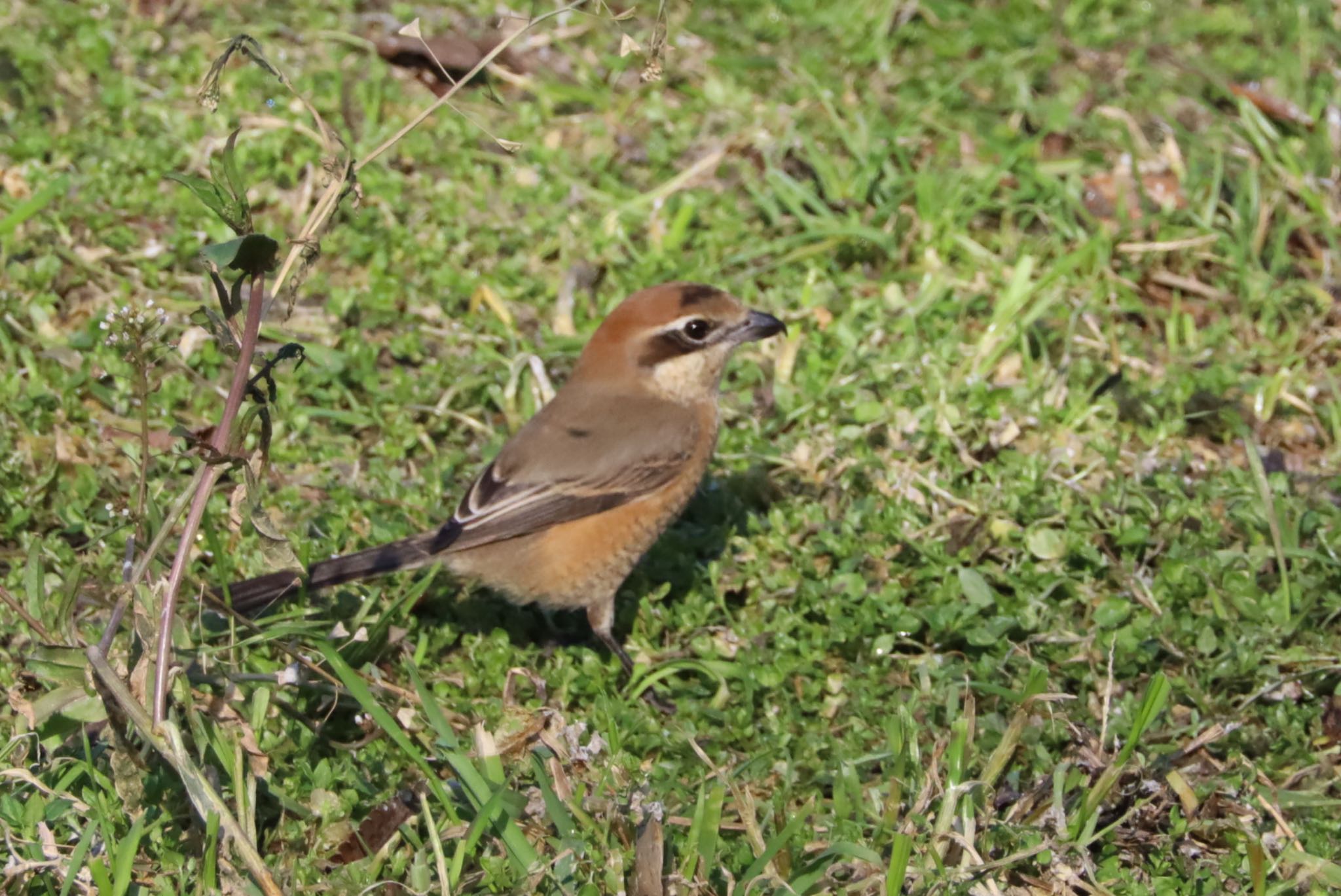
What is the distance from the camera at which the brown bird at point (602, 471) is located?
5.12 meters

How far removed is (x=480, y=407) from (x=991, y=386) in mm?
2233

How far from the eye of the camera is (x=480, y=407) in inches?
245

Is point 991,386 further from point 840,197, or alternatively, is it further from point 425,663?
point 425,663

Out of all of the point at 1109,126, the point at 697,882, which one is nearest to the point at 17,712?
the point at 697,882

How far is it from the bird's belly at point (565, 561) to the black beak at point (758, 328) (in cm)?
87

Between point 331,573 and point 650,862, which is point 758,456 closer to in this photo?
point 331,573

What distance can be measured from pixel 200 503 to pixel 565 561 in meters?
1.92

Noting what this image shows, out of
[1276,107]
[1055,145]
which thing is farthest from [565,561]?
[1276,107]

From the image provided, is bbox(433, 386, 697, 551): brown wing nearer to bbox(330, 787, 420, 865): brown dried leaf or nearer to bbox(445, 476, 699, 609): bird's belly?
bbox(445, 476, 699, 609): bird's belly

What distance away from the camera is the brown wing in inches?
202

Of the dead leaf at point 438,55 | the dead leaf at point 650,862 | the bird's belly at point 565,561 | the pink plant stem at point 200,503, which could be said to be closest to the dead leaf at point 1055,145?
the dead leaf at point 438,55

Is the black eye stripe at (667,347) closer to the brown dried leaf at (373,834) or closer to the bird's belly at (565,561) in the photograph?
the bird's belly at (565,561)

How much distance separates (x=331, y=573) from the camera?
4.77m

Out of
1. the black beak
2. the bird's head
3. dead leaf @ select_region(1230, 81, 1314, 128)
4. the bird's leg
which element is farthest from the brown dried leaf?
dead leaf @ select_region(1230, 81, 1314, 128)
